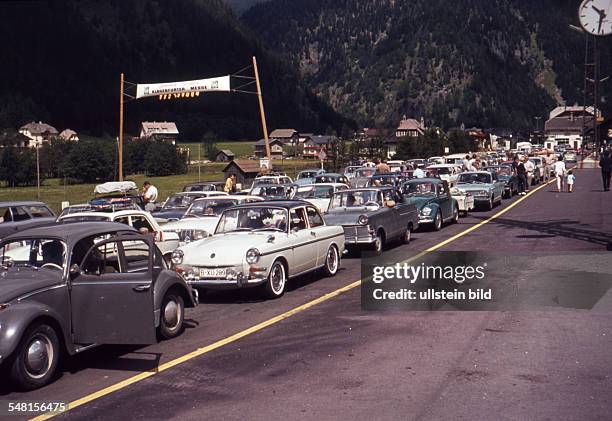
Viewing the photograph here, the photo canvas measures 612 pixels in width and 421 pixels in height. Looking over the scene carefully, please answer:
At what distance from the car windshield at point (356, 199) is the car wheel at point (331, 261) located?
3612 mm

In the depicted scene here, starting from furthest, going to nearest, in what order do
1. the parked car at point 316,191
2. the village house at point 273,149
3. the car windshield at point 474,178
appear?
1. the village house at point 273,149
2. the car windshield at point 474,178
3. the parked car at point 316,191

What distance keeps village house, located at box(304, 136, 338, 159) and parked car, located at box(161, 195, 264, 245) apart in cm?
3217

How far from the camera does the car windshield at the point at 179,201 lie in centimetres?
2178

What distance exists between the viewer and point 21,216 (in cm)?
2052

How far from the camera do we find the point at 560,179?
3653 cm

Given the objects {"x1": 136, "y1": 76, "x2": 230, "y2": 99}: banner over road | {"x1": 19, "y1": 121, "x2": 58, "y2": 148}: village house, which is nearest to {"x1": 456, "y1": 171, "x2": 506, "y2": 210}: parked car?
{"x1": 136, "y1": 76, "x2": 230, "y2": 99}: banner over road

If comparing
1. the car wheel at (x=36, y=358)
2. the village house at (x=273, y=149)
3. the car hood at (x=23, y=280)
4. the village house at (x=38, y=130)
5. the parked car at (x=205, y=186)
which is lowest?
the car wheel at (x=36, y=358)

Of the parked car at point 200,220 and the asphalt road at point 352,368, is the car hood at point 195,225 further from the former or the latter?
the asphalt road at point 352,368

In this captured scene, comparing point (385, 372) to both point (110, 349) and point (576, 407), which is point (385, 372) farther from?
point (110, 349)

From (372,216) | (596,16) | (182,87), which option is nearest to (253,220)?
(372,216)

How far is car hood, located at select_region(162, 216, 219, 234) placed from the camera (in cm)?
1625

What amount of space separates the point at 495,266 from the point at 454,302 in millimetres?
3370

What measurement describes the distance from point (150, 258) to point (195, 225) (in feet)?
27.2

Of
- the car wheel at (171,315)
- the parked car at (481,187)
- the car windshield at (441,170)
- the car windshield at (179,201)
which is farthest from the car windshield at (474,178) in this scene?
the car wheel at (171,315)
